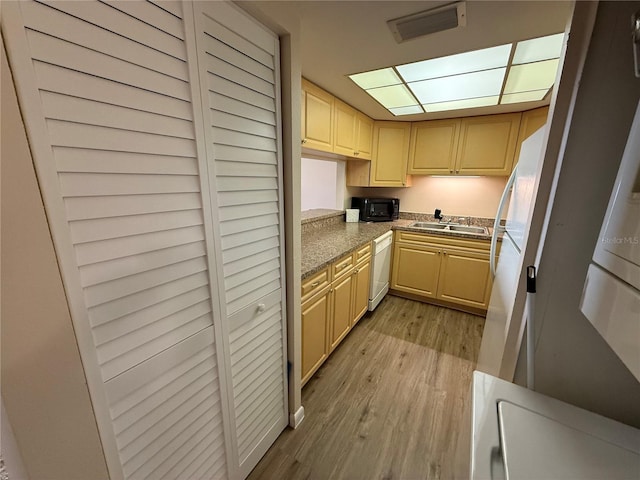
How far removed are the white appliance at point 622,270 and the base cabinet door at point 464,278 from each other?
2293mm

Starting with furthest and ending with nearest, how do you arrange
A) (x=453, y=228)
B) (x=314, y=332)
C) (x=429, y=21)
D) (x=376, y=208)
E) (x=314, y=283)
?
(x=376, y=208), (x=453, y=228), (x=314, y=332), (x=314, y=283), (x=429, y=21)

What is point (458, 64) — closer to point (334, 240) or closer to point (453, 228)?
point (334, 240)

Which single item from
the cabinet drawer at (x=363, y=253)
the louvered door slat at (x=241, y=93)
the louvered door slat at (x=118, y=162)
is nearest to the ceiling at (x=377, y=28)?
the louvered door slat at (x=241, y=93)

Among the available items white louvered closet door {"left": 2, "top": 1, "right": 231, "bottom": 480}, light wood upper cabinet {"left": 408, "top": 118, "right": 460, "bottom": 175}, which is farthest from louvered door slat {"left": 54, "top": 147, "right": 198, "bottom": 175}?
light wood upper cabinet {"left": 408, "top": 118, "right": 460, "bottom": 175}

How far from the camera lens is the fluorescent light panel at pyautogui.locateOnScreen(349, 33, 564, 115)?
60.1 inches

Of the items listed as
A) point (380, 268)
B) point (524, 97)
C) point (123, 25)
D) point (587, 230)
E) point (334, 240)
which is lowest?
point (380, 268)

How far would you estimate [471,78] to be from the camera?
188 centimetres

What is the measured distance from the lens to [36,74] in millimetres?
522

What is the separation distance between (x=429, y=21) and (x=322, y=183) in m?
2.27

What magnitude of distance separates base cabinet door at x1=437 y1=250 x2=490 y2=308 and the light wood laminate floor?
0.31m

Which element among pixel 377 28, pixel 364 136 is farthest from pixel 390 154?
pixel 377 28

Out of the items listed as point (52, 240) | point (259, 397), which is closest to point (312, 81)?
point (52, 240)

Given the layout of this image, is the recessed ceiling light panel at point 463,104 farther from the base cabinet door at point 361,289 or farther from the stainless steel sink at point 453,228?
the base cabinet door at point 361,289

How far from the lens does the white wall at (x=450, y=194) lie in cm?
317
